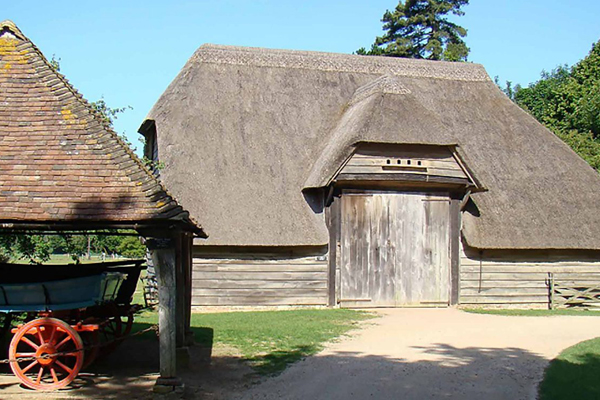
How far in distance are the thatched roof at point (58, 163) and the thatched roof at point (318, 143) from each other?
8.31 m

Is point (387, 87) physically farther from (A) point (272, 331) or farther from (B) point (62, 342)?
(B) point (62, 342)

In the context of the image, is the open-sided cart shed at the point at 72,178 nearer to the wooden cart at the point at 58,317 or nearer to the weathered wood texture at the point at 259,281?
the wooden cart at the point at 58,317

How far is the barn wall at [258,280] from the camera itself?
1912cm

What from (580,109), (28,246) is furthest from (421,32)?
(28,246)

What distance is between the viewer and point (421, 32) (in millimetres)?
48594

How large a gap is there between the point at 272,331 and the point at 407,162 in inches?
273

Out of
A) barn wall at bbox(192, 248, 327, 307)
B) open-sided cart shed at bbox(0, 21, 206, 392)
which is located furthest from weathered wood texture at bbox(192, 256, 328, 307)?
open-sided cart shed at bbox(0, 21, 206, 392)

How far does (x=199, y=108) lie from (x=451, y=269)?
29.6 ft

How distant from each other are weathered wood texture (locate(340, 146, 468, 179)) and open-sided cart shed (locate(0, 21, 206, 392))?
9.12 metres

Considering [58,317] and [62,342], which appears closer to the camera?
[62,342]

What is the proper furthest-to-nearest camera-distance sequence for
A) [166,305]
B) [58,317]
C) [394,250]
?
[394,250]
[58,317]
[166,305]

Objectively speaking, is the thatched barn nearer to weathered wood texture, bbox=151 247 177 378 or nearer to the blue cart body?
the blue cart body

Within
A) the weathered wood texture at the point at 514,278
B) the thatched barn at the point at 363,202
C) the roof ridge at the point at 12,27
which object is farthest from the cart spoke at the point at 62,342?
the weathered wood texture at the point at 514,278

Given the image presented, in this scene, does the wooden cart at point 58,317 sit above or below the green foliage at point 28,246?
below
